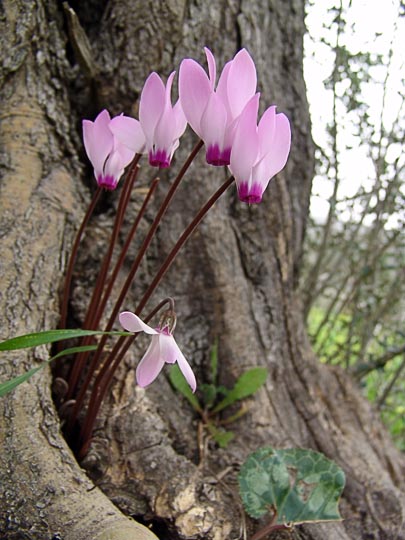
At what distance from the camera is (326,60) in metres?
2.48

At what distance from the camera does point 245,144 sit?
0.87 m

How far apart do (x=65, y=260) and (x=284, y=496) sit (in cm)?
86

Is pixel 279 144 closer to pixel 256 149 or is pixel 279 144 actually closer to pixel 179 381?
pixel 256 149

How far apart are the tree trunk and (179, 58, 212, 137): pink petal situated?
0.70 m

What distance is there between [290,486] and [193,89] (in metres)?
1.00

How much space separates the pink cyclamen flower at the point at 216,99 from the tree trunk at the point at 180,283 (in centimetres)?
69

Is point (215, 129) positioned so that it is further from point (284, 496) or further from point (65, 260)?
point (284, 496)

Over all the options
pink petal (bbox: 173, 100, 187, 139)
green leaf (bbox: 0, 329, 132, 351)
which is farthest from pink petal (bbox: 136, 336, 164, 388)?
pink petal (bbox: 173, 100, 187, 139)

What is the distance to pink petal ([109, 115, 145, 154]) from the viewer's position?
1.01m

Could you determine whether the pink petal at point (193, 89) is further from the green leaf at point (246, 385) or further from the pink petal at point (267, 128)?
the green leaf at point (246, 385)

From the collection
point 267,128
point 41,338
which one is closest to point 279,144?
point 267,128

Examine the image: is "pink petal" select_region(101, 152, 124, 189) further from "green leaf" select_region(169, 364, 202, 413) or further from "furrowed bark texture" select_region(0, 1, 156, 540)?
"green leaf" select_region(169, 364, 202, 413)

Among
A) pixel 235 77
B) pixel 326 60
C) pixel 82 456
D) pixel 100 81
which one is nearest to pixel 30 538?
pixel 82 456

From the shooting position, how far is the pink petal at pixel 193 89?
88 centimetres
